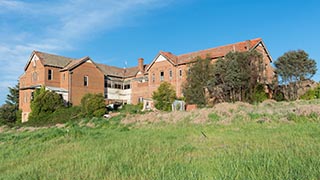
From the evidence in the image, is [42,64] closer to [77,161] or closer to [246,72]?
[246,72]

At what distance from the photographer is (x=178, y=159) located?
20.8 feet

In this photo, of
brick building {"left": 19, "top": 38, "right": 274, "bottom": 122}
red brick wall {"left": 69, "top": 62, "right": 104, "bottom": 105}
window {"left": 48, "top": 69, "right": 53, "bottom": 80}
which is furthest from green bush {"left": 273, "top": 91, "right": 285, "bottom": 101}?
window {"left": 48, "top": 69, "right": 53, "bottom": 80}

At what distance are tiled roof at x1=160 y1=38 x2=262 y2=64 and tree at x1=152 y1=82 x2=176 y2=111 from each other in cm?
403

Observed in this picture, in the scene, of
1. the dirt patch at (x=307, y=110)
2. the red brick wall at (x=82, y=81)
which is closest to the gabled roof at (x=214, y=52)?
the red brick wall at (x=82, y=81)

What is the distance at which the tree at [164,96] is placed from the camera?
33000 millimetres

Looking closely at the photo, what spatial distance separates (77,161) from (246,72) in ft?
70.9

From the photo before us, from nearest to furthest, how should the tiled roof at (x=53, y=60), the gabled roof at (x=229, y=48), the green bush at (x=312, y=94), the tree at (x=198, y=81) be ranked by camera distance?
the green bush at (x=312, y=94) → the tree at (x=198, y=81) → the gabled roof at (x=229, y=48) → the tiled roof at (x=53, y=60)

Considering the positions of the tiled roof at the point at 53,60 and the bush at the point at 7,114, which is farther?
the bush at the point at 7,114

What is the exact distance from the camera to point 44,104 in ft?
111

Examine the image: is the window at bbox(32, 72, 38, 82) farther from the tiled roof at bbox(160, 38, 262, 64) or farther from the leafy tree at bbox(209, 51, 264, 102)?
the leafy tree at bbox(209, 51, 264, 102)

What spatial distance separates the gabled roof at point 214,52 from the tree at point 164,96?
3898 millimetres

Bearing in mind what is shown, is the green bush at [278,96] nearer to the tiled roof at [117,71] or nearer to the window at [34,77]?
the tiled roof at [117,71]

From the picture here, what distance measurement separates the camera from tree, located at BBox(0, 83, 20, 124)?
142ft

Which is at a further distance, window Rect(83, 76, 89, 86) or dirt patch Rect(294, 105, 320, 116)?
window Rect(83, 76, 89, 86)
